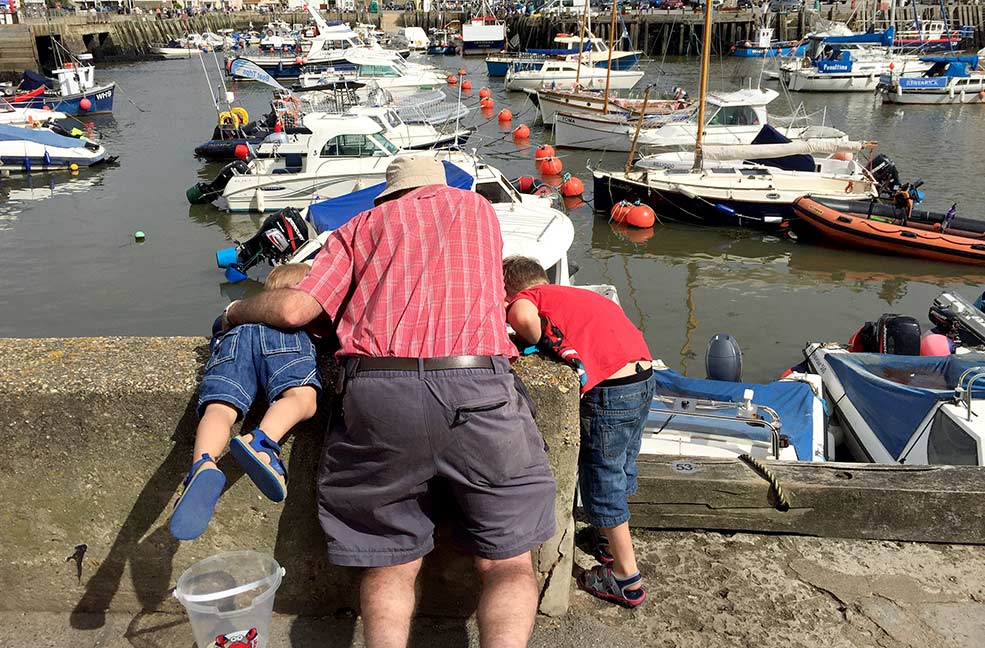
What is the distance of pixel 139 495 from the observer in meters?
2.90

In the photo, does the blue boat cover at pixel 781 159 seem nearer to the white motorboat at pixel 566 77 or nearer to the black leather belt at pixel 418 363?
the white motorboat at pixel 566 77

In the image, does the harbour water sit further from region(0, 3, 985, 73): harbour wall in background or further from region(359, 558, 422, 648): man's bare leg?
region(0, 3, 985, 73): harbour wall in background

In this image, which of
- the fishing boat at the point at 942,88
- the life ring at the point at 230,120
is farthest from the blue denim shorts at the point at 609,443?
the fishing boat at the point at 942,88

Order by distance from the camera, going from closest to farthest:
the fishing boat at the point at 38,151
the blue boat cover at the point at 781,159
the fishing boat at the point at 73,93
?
the blue boat cover at the point at 781,159
the fishing boat at the point at 38,151
the fishing boat at the point at 73,93

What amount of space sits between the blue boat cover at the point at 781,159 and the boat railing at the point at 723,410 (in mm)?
15661

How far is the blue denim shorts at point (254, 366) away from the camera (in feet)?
8.78

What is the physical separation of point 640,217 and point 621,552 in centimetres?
1671

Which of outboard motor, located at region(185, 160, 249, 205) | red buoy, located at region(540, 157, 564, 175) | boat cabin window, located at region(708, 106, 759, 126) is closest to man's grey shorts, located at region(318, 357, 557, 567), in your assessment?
outboard motor, located at region(185, 160, 249, 205)

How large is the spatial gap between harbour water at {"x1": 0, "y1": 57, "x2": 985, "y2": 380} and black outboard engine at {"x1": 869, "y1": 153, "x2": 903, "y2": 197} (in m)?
1.87

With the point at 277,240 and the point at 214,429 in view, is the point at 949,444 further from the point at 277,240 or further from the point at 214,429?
the point at 277,240

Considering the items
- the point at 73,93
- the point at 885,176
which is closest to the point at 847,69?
the point at 885,176

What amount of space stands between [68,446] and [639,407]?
2.05m

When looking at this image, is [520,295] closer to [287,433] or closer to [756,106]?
[287,433]

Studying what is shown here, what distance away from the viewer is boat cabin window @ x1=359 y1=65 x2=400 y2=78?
39.0 metres
